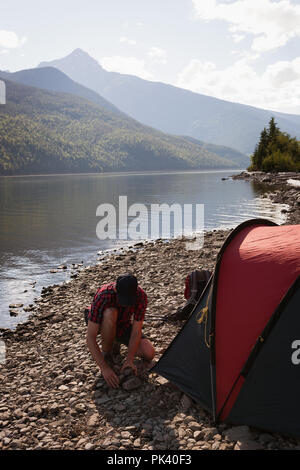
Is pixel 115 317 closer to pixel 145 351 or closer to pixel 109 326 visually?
pixel 109 326

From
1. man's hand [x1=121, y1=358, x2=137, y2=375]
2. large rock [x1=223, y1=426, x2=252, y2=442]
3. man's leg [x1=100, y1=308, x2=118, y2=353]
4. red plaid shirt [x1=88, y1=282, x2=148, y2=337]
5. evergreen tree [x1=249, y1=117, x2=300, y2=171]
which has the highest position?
evergreen tree [x1=249, y1=117, x2=300, y2=171]

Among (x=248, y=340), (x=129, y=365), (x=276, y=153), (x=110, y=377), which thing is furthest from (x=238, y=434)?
(x=276, y=153)

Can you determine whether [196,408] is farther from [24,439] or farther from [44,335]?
[44,335]

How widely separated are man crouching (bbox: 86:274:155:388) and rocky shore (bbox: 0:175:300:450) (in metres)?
0.43

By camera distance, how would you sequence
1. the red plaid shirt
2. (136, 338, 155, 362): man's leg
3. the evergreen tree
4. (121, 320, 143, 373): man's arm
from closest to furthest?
the red plaid shirt → (121, 320, 143, 373): man's arm → (136, 338, 155, 362): man's leg → the evergreen tree

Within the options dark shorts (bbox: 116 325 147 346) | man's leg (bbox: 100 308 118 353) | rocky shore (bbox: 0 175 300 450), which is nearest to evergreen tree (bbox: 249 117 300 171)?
rocky shore (bbox: 0 175 300 450)

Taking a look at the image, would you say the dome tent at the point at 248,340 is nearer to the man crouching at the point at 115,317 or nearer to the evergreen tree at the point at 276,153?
the man crouching at the point at 115,317

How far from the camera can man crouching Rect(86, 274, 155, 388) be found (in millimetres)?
6012

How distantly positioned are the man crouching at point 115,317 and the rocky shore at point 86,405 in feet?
1.41

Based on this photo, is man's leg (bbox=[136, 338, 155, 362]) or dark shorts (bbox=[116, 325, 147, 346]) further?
man's leg (bbox=[136, 338, 155, 362])

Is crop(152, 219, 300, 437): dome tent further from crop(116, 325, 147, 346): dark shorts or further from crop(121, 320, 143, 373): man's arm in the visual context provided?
crop(116, 325, 147, 346): dark shorts

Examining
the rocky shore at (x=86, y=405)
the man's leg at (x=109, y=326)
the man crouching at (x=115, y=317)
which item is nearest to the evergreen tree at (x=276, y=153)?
the rocky shore at (x=86, y=405)

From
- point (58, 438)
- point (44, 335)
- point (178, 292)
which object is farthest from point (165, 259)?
point (58, 438)

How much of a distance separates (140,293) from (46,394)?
7.74 ft
